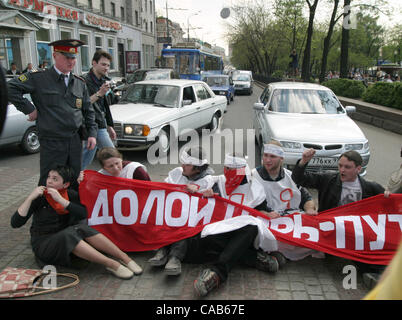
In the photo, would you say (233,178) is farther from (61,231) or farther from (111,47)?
(111,47)

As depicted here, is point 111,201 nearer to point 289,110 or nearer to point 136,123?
point 136,123

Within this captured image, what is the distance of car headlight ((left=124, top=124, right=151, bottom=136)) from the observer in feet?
25.1

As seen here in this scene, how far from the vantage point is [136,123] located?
25.1ft

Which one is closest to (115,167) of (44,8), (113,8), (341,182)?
(341,182)

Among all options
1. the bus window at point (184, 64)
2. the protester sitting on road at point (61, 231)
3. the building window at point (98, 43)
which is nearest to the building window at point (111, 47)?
the building window at point (98, 43)

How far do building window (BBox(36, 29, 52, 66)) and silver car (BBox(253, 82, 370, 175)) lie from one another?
20.3m

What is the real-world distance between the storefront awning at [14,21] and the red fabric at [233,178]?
62.8 feet

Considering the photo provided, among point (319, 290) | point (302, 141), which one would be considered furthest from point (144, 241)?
point (302, 141)

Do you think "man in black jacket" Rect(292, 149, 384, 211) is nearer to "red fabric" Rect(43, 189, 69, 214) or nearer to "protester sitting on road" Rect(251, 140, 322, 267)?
"protester sitting on road" Rect(251, 140, 322, 267)

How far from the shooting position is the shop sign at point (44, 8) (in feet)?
→ 68.7

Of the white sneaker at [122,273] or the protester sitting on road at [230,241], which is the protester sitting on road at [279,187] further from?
the white sneaker at [122,273]

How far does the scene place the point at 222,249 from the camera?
11.7 feet

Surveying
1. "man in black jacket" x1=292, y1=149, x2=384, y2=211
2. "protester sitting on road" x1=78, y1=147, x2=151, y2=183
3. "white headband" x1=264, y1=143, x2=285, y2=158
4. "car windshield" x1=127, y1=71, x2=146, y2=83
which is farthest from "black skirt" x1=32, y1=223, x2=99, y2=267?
"car windshield" x1=127, y1=71, x2=146, y2=83

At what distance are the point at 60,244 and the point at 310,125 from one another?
506cm
